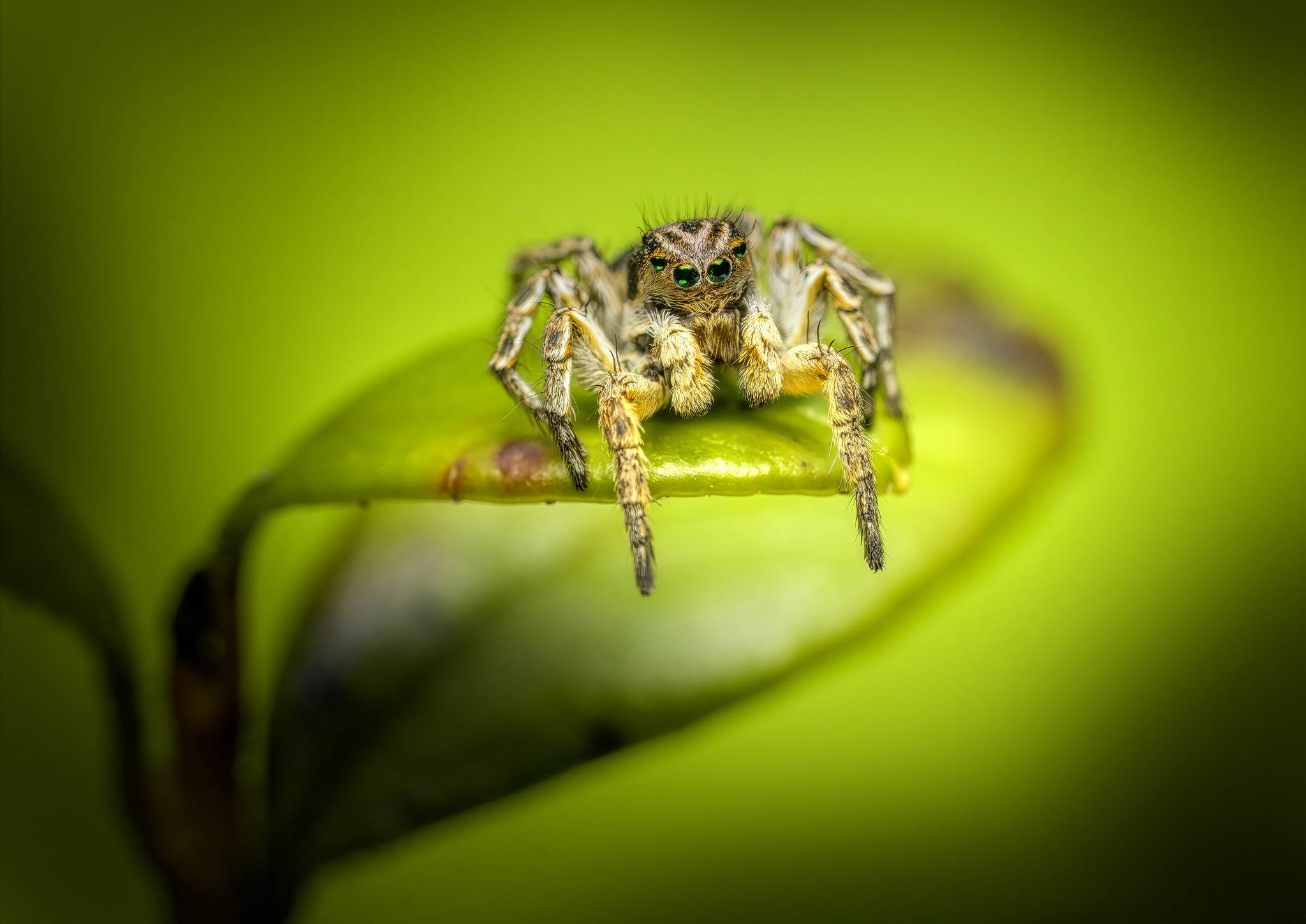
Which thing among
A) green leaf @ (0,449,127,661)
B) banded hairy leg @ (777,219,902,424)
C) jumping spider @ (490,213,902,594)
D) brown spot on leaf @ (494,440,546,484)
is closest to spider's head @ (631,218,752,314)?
jumping spider @ (490,213,902,594)

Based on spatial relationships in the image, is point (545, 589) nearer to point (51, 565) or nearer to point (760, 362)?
point (760, 362)

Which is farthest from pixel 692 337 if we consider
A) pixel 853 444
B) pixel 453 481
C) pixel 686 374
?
pixel 453 481

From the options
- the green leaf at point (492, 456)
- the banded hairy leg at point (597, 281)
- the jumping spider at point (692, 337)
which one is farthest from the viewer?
the banded hairy leg at point (597, 281)

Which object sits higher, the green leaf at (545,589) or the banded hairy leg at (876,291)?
the banded hairy leg at (876,291)

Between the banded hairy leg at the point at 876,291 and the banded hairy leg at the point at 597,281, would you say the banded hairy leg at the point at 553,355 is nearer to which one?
the banded hairy leg at the point at 597,281

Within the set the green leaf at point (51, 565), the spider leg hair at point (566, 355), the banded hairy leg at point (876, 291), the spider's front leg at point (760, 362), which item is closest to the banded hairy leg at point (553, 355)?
the spider leg hair at point (566, 355)

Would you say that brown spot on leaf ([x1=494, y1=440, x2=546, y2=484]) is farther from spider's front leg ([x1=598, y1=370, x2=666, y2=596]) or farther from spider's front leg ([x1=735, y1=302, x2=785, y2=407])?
spider's front leg ([x1=735, y1=302, x2=785, y2=407])
